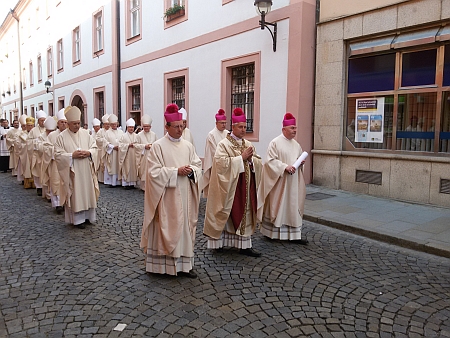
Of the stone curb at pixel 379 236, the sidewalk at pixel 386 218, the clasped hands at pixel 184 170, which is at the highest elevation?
the clasped hands at pixel 184 170

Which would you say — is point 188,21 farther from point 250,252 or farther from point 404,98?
point 250,252

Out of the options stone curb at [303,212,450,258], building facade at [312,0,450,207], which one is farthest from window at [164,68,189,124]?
stone curb at [303,212,450,258]

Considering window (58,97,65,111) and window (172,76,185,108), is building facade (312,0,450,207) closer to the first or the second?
window (172,76,185,108)

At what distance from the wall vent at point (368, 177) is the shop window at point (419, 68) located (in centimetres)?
194

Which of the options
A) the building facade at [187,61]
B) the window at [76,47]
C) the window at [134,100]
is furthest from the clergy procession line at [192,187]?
the window at [76,47]

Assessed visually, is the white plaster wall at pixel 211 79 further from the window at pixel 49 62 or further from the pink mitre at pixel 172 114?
the window at pixel 49 62

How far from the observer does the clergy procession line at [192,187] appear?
4.12 meters

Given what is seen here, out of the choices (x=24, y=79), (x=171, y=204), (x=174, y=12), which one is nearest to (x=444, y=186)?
(x=171, y=204)

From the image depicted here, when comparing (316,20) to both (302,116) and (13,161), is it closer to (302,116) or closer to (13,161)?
(302,116)

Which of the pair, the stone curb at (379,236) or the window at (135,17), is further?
the window at (135,17)

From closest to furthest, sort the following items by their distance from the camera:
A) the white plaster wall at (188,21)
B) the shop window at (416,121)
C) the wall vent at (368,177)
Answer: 1. the shop window at (416,121)
2. the wall vent at (368,177)
3. the white plaster wall at (188,21)

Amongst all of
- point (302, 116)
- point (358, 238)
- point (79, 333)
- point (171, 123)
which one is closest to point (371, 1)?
point (302, 116)

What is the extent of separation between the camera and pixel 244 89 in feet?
37.0

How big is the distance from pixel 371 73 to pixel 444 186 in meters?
2.90
